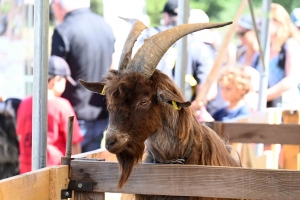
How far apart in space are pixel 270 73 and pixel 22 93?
479 cm

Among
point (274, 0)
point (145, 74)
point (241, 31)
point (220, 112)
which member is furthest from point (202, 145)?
point (274, 0)

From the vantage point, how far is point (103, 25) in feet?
26.3

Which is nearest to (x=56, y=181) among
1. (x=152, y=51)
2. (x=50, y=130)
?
(x=152, y=51)

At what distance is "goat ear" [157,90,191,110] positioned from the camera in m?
3.19

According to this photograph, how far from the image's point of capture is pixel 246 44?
33.8 ft

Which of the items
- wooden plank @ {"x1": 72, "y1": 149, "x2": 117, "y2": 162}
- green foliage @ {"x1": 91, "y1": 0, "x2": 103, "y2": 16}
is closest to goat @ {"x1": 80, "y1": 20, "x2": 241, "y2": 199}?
wooden plank @ {"x1": 72, "y1": 149, "x2": 117, "y2": 162}

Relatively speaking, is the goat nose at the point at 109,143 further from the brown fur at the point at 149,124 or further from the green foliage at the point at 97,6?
the green foliage at the point at 97,6

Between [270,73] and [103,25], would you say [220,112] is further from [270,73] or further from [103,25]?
[103,25]

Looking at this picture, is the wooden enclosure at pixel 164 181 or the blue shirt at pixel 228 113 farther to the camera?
the blue shirt at pixel 228 113

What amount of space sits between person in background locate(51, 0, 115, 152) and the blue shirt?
230 centimetres

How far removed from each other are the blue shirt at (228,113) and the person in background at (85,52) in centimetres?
230

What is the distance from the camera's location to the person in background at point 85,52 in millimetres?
7625

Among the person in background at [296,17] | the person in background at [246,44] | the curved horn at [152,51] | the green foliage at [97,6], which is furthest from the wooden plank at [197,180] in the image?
the person in background at [296,17]

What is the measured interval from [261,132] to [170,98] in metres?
2.52
